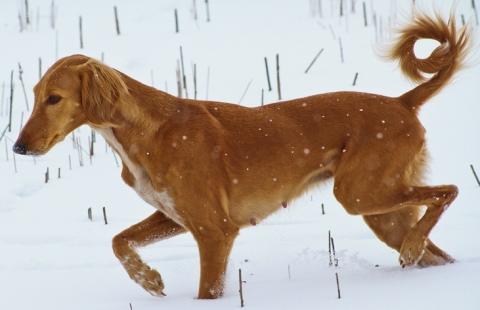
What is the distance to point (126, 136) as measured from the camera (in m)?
5.04

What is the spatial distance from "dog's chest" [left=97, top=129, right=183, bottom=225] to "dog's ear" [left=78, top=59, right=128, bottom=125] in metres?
0.18

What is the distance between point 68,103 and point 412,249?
→ 2.19 metres

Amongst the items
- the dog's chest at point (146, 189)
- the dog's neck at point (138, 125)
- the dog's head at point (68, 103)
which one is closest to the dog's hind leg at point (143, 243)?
the dog's chest at point (146, 189)

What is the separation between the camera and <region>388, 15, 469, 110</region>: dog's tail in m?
5.39

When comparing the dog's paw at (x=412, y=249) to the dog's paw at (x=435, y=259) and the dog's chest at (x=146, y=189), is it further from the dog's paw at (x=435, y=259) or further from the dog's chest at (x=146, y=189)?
the dog's chest at (x=146, y=189)

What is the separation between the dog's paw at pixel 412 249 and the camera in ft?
16.9

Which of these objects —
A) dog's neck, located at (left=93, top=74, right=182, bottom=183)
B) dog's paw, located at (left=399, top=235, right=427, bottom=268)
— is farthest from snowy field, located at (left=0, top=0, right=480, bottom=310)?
dog's neck, located at (left=93, top=74, right=182, bottom=183)

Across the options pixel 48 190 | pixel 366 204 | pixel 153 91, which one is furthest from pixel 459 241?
pixel 48 190

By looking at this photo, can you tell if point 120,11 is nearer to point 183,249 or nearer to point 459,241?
point 183,249

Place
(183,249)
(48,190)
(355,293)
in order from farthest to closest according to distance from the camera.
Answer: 1. (48,190)
2. (183,249)
3. (355,293)

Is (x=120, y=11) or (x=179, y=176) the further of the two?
(x=120, y=11)

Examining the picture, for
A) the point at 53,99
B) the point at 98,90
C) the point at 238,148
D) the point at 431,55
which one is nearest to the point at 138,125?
the point at 98,90

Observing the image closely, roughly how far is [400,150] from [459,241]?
0.99m

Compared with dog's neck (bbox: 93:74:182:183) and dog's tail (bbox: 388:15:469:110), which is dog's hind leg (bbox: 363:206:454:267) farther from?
dog's neck (bbox: 93:74:182:183)
